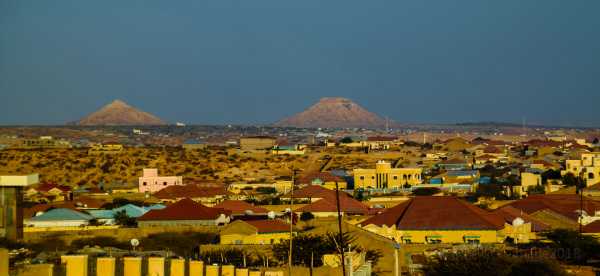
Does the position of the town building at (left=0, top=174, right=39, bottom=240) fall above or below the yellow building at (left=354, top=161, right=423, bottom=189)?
above

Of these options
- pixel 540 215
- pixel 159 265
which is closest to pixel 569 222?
pixel 540 215

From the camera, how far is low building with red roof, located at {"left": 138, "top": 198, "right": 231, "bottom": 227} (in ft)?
152

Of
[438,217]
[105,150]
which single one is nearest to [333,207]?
[438,217]

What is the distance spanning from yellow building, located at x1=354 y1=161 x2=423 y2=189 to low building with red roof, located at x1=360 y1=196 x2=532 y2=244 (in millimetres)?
33689

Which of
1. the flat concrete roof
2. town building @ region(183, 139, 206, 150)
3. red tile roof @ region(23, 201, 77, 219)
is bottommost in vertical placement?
red tile roof @ region(23, 201, 77, 219)

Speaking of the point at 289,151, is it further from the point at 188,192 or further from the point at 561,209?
the point at 561,209

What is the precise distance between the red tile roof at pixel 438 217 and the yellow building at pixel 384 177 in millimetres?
32133

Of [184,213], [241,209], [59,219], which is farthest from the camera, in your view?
[241,209]

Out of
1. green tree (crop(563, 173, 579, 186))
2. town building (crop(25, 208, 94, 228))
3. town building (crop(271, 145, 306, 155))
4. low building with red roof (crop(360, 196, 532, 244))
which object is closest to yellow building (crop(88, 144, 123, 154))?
town building (crop(271, 145, 306, 155))

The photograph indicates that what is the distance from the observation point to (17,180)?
30.7 feet

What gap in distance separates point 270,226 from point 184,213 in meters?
9.15

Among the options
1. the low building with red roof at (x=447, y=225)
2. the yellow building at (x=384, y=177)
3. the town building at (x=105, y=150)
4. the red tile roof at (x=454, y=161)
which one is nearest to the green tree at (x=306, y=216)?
the low building with red roof at (x=447, y=225)

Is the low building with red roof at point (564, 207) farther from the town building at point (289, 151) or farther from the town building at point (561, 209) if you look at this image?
the town building at point (289, 151)

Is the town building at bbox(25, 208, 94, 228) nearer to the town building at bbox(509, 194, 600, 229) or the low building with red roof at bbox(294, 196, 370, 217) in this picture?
the low building with red roof at bbox(294, 196, 370, 217)
